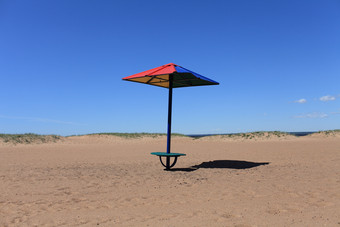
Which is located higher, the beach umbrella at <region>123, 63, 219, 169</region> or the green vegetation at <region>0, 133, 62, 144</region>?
the beach umbrella at <region>123, 63, 219, 169</region>

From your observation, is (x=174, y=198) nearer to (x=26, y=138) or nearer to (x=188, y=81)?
(x=188, y=81)

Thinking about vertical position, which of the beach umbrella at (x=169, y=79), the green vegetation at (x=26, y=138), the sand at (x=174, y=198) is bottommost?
the sand at (x=174, y=198)

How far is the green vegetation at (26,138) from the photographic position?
80.1ft

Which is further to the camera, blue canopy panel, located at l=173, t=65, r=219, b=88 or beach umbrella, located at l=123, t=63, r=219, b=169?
blue canopy panel, located at l=173, t=65, r=219, b=88

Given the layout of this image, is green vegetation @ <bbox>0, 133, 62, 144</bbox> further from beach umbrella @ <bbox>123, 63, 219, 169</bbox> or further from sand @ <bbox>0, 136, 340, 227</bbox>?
beach umbrella @ <bbox>123, 63, 219, 169</bbox>

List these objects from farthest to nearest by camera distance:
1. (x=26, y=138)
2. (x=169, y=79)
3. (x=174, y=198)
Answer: (x=26, y=138) < (x=169, y=79) < (x=174, y=198)

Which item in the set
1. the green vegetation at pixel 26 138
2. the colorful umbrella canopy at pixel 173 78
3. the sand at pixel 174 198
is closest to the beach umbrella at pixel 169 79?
the colorful umbrella canopy at pixel 173 78

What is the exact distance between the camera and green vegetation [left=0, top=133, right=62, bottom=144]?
24406mm

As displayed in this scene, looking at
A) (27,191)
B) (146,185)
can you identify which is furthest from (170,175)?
(27,191)

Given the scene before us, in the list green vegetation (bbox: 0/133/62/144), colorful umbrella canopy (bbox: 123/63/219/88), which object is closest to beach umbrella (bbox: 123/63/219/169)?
colorful umbrella canopy (bbox: 123/63/219/88)

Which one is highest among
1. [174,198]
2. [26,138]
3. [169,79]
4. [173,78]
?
[173,78]

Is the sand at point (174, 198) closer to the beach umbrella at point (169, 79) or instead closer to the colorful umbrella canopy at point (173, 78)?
the beach umbrella at point (169, 79)

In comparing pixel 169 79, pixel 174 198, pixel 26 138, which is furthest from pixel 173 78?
pixel 26 138

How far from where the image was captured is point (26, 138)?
2575cm
